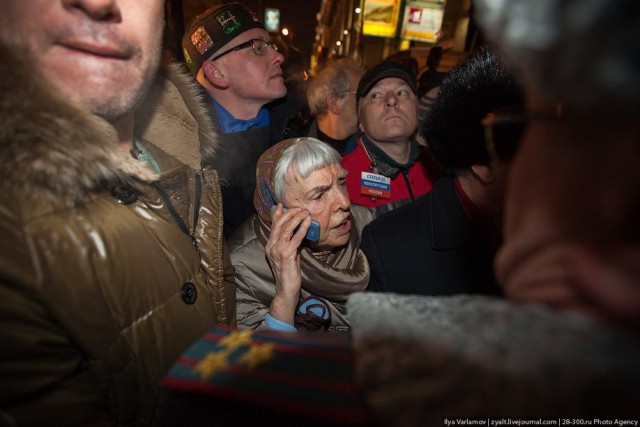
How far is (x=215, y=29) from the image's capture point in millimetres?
2766

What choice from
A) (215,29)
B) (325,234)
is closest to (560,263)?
(325,234)

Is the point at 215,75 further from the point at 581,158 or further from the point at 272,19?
the point at 272,19

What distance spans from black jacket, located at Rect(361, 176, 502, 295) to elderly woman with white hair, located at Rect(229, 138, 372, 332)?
0.23m

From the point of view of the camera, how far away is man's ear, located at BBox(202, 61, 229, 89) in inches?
108

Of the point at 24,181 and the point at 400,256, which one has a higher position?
the point at 24,181

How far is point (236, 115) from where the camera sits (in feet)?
9.11

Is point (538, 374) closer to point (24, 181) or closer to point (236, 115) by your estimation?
point (24, 181)

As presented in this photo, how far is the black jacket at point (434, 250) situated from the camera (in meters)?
1.57

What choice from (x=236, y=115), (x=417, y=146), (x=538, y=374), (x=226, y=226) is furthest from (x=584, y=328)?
(x=417, y=146)

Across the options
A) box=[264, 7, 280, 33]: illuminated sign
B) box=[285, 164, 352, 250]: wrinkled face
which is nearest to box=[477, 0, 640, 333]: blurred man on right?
box=[285, 164, 352, 250]: wrinkled face

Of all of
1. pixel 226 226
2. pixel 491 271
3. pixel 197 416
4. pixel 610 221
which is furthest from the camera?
pixel 226 226

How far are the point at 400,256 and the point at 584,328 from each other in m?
1.33

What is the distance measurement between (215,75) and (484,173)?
226 cm

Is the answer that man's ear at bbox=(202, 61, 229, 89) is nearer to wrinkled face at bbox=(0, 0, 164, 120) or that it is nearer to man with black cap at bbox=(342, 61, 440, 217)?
man with black cap at bbox=(342, 61, 440, 217)
